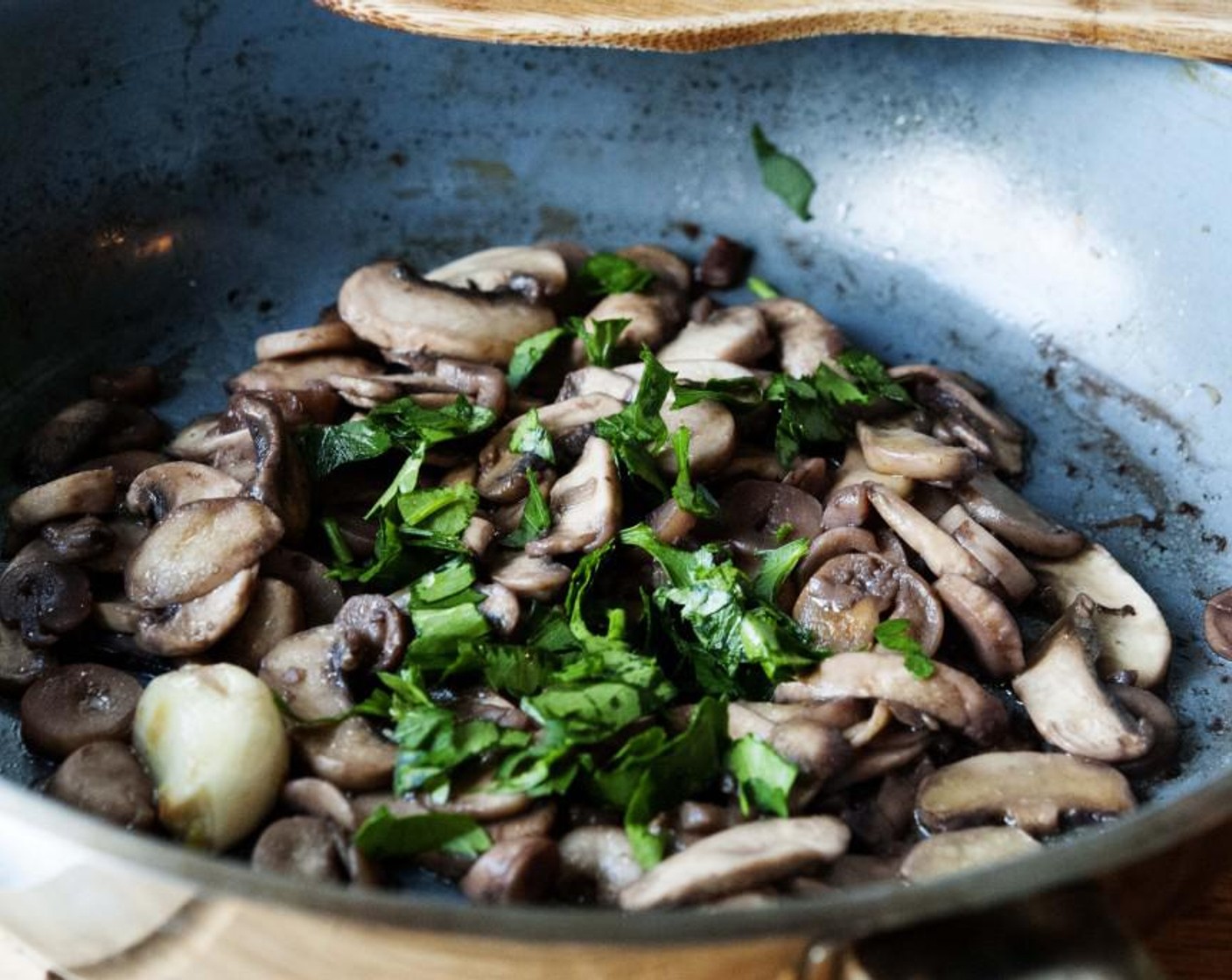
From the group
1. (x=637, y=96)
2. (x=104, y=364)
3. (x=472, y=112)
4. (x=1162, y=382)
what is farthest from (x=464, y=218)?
(x=1162, y=382)

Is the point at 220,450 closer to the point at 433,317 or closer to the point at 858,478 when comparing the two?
the point at 433,317

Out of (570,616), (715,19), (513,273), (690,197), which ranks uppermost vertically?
(715,19)

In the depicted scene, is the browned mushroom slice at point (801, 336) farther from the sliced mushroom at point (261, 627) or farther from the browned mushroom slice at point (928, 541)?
the sliced mushroom at point (261, 627)

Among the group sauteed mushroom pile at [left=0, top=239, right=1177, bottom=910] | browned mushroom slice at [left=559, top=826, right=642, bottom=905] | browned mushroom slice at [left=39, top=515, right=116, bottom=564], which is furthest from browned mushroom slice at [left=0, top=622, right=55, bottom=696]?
browned mushroom slice at [left=559, top=826, right=642, bottom=905]

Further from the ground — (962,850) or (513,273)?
(513,273)

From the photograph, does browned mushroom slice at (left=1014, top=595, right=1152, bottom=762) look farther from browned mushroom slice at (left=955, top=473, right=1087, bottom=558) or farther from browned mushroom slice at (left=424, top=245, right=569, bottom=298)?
browned mushroom slice at (left=424, top=245, right=569, bottom=298)

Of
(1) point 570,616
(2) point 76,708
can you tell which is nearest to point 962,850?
(1) point 570,616

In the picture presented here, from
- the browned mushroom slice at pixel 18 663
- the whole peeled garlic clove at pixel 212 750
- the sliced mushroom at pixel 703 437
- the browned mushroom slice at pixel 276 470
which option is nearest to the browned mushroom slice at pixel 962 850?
the sliced mushroom at pixel 703 437

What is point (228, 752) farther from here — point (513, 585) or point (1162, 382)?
point (1162, 382)
